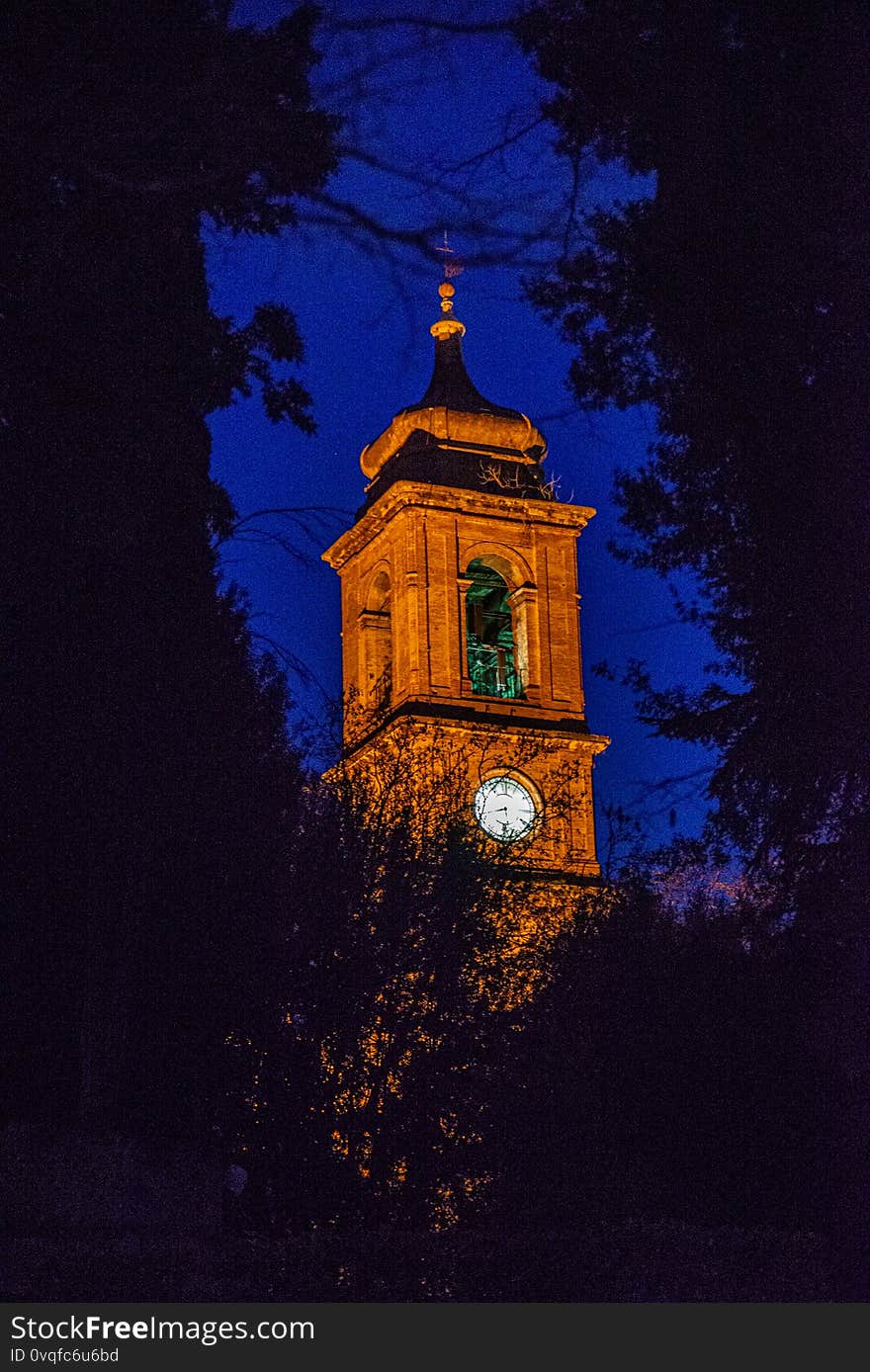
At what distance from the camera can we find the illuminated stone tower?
152ft

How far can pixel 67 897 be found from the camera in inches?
628

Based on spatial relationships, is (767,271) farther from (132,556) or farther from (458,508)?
(458,508)

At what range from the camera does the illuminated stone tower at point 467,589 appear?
46250 millimetres

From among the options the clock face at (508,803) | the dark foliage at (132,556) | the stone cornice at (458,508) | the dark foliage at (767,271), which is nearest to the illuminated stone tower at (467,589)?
the stone cornice at (458,508)

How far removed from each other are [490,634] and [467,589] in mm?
1942

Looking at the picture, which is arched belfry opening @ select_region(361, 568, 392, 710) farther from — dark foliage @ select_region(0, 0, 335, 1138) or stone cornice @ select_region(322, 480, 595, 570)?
dark foliage @ select_region(0, 0, 335, 1138)

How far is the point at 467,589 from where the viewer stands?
48.1 meters

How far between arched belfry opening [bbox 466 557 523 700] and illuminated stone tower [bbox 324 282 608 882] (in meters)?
0.04

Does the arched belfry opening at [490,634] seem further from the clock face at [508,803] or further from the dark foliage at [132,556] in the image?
the dark foliage at [132,556]

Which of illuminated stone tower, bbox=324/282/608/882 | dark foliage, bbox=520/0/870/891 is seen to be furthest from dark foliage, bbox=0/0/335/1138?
illuminated stone tower, bbox=324/282/608/882

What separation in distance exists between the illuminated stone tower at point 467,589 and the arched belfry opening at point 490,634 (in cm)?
4

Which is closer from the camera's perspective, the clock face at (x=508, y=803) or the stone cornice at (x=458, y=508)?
the clock face at (x=508, y=803)

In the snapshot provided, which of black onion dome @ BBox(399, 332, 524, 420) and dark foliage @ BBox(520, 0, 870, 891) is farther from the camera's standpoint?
black onion dome @ BBox(399, 332, 524, 420)
